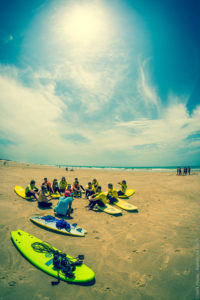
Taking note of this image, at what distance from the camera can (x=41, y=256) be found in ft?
13.4

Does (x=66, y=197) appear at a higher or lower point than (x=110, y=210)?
higher

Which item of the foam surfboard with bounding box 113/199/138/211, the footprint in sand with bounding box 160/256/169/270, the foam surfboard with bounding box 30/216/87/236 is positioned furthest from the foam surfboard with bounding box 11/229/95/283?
the foam surfboard with bounding box 113/199/138/211

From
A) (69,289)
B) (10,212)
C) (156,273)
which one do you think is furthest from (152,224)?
(10,212)

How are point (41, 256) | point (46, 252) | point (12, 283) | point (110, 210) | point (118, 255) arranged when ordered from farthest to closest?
point (110, 210) < point (118, 255) < point (46, 252) < point (41, 256) < point (12, 283)

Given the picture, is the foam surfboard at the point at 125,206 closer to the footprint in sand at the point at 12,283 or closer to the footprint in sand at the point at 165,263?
the footprint in sand at the point at 165,263

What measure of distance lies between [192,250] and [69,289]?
3941 mm

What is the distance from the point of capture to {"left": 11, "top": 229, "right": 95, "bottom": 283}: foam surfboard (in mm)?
3521

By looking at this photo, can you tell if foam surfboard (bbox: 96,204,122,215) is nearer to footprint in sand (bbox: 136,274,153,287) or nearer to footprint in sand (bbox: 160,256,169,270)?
footprint in sand (bbox: 160,256,169,270)

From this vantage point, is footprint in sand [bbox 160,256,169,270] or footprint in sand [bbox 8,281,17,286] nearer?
footprint in sand [bbox 8,281,17,286]

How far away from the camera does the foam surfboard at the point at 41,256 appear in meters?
3.52

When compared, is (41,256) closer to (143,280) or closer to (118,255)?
(118,255)

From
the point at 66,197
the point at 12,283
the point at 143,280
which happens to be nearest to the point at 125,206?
the point at 66,197

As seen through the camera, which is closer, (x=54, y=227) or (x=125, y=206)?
(x=54, y=227)

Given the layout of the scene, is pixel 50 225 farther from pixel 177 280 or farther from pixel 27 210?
pixel 177 280
